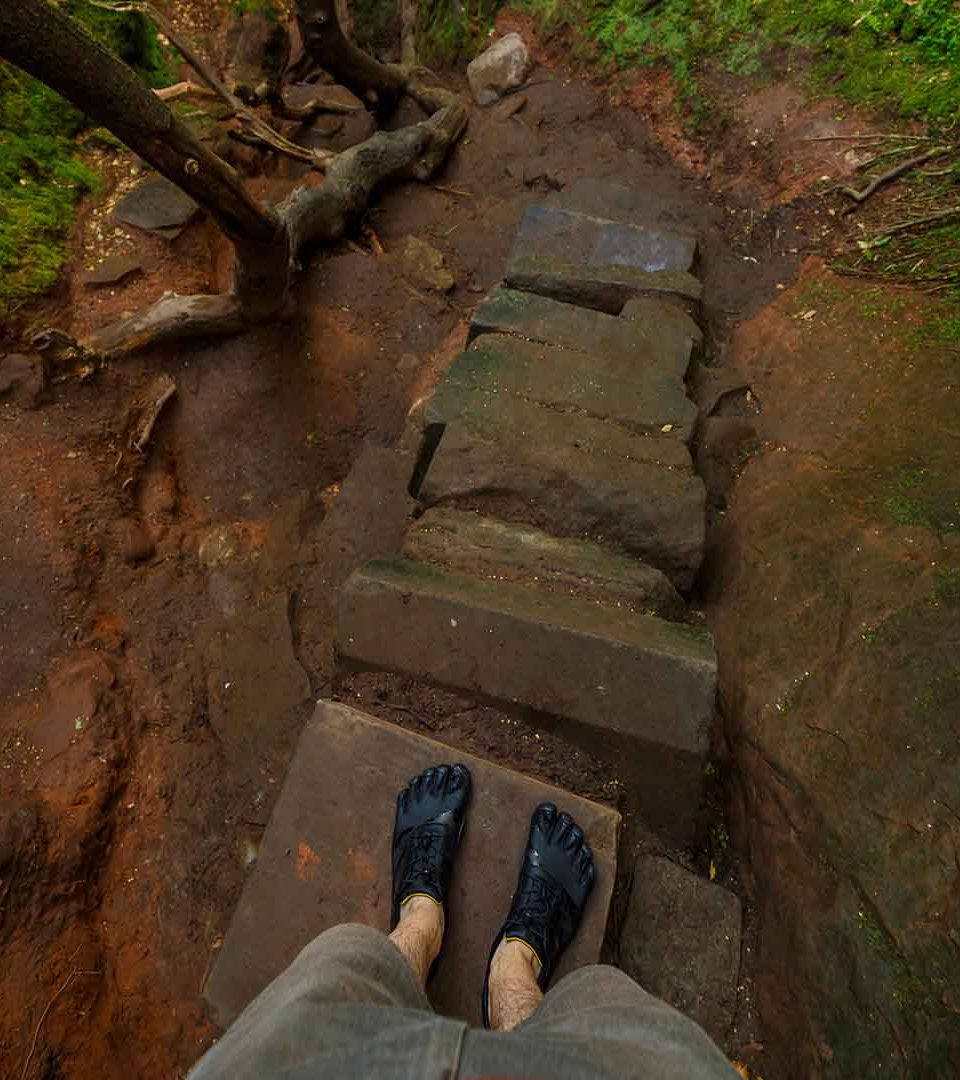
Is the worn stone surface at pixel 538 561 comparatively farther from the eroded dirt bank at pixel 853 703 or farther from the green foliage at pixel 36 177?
the green foliage at pixel 36 177

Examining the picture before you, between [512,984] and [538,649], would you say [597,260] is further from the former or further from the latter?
[512,984]

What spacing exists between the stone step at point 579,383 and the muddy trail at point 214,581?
24 cm

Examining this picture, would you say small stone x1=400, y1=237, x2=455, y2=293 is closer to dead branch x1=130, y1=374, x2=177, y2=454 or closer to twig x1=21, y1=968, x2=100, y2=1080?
dead branch x1=130, y1=374, x2=177, y2=454

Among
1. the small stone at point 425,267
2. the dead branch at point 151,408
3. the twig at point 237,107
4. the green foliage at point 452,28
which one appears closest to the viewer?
the dead branch at point 151,408

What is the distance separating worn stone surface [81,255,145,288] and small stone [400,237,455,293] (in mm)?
1545

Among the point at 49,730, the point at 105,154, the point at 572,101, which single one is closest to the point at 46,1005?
the point at 49,730

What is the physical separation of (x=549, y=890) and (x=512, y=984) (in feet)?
0.74

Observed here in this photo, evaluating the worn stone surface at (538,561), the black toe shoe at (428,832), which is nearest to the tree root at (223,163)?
the worn stone surface at (538,561)

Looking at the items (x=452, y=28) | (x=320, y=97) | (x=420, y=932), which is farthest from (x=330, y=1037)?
(x=452, y=28)

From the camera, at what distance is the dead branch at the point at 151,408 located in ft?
11.2

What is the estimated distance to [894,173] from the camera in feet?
11.1

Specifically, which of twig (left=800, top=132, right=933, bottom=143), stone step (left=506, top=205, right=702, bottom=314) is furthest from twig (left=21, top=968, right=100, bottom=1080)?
twig (left=800, top=132, right=933, bottom=143)

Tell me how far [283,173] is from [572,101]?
7.06 feet

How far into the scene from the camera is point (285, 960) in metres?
1.82
